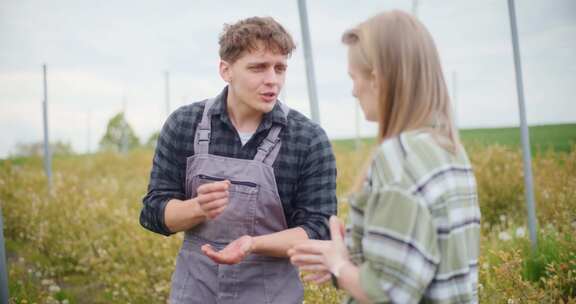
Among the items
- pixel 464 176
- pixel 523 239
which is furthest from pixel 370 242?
pixel 523 239

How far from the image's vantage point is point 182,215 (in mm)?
1956

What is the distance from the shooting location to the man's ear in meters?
2.17

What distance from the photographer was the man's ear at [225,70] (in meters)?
2.17

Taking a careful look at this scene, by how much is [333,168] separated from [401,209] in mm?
950

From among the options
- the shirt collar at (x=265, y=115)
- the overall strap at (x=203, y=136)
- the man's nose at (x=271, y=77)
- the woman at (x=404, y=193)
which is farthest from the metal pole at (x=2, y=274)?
the woman at (x=404, y=193)

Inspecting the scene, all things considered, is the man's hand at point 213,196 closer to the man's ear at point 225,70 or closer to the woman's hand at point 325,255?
the woman's hand at point 325,255

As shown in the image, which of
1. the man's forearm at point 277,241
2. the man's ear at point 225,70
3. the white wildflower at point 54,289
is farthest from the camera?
the white wildflower at point 54,289

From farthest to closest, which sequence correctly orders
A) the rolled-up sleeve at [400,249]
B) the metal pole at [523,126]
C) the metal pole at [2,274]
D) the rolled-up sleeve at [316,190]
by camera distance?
the metal pole at [523,126]
the metal pole at [2,274]
the rolled-up sleeve at [316,190]
the rolled-up sleeve at [400,249]

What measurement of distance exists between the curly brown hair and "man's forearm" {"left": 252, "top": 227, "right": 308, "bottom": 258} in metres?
0.71

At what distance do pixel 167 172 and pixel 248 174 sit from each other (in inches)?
14.1

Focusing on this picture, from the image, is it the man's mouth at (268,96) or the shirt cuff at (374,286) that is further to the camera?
the man's mouth at (268,96)

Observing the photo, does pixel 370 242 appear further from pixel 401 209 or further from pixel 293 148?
pixel 293 148

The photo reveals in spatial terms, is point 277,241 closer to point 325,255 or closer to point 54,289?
point 325,255

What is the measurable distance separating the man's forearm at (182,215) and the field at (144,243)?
1.18 m
